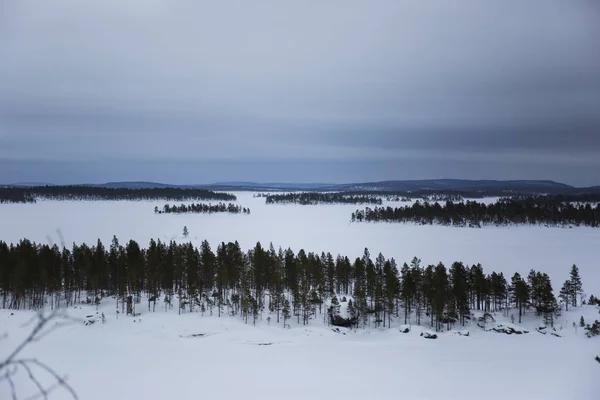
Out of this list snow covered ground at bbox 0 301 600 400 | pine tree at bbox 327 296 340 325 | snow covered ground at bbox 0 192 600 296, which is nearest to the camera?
snow covered ground at bbox 0 301 600 400

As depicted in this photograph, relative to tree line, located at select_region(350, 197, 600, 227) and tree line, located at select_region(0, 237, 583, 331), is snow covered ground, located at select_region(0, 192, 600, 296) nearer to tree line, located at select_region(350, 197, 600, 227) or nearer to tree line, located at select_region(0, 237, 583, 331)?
tree line, located at select_region(350, 197, 600, 227)

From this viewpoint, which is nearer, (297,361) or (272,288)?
(297,361)

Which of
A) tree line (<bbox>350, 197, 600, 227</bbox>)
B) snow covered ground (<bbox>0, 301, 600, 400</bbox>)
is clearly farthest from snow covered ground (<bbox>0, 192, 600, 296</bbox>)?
snow covered ground (<bbox>0, 301, 600, 400</bbox>)

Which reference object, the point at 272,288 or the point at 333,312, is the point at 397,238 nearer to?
the point at 272,288

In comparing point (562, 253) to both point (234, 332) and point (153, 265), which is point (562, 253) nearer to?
point (234, 332)

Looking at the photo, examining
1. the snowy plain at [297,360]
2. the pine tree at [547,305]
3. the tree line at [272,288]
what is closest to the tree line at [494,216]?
the snowy plain at [297,360]

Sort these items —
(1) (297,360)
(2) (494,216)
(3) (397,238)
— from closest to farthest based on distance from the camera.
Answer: (1) (297,360) → (3) (397,238) → (2) (494,216)

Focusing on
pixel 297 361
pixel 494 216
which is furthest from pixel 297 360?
pixel 494 216

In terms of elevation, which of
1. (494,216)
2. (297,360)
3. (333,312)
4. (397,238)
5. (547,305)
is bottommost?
(333,312)

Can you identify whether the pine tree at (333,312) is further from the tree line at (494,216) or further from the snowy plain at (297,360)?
the tree line at (494,216)
